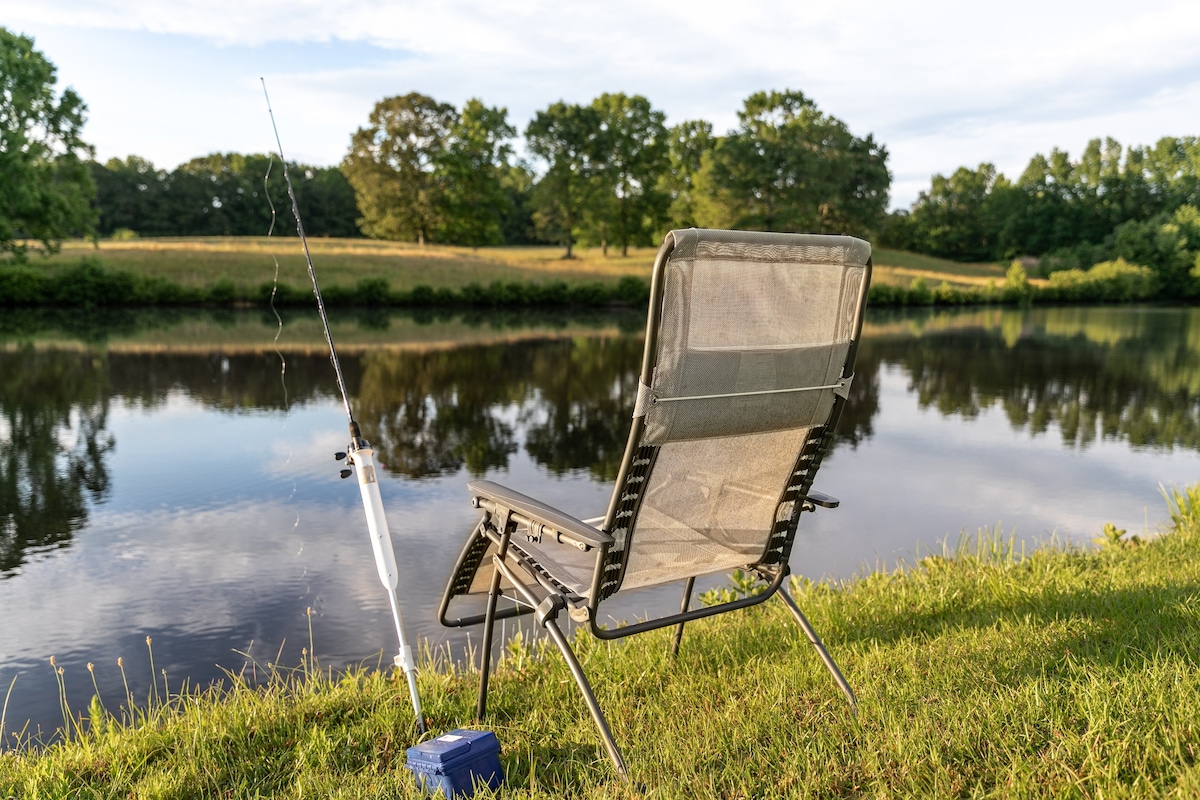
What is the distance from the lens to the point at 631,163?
5138cm

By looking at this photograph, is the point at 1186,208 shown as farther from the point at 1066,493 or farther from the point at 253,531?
the point at 253,531

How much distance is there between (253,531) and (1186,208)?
6895 cm

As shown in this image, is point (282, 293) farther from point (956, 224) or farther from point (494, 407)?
point (956, 224)

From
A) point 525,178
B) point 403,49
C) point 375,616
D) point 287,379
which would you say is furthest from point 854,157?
point 375,616

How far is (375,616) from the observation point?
15.6 ft

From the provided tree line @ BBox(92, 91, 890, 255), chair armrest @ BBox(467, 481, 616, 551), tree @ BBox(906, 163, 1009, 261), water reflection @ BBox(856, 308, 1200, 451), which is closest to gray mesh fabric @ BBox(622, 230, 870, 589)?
chair armrest @ BBox(467, 481, 616, 551)

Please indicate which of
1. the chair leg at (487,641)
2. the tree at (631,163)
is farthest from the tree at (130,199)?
the chair leg at (487,641)

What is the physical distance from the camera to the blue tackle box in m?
2.17

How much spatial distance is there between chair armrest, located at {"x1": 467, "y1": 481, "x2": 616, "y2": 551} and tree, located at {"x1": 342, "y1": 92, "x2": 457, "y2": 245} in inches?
1966

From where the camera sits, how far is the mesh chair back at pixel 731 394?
7.09 ft

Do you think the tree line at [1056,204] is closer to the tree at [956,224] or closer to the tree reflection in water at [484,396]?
the tree at [956,224]

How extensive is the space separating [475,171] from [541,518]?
5199cm

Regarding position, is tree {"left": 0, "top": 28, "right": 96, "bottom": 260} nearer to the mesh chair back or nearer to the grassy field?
the grassy field

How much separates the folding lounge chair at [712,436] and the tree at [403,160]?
50.1 meters
